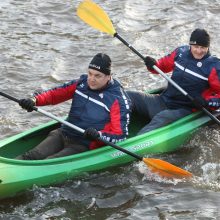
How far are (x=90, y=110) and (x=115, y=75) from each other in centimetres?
333

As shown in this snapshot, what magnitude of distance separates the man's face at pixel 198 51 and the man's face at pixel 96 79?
5.04ft

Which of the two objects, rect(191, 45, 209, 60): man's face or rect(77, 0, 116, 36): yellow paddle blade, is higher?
rect(77, 0, 116, 36): yellow paddle blade

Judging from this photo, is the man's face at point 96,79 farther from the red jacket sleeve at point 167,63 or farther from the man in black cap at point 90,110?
the red jacket sleeve at point 167,63

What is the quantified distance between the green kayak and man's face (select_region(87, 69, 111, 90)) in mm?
746

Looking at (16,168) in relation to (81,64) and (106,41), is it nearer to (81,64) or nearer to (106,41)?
(81,64)

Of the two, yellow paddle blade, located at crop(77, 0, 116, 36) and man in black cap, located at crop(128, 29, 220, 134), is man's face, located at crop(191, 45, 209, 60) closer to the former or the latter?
man in black cap, located at crop(128, 29, 220, 134)

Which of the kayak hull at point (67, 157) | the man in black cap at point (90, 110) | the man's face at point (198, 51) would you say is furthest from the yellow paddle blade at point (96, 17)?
the kayak hull at point (67, 157)

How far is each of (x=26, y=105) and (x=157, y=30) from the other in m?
6.45

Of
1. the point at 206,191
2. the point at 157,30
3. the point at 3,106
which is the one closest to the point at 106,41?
the point at 157,30

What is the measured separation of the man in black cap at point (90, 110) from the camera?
724cm

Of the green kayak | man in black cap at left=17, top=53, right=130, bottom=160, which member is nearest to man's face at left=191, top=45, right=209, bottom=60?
the green kayak

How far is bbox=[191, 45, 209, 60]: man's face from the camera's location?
8.20 metres

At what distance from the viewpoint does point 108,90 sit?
7.36 m

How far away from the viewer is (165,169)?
7.47 meters
